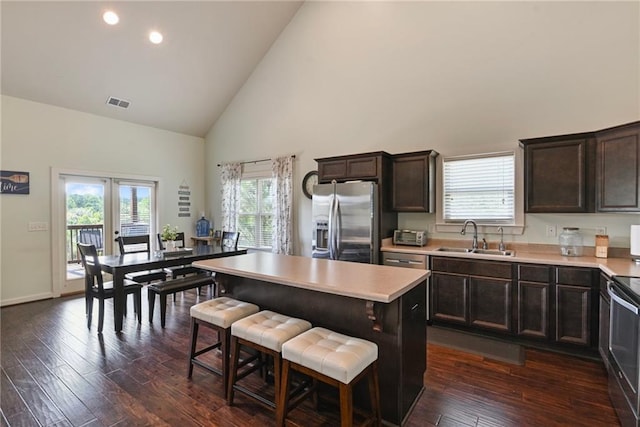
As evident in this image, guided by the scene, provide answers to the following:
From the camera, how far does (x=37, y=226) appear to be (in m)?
4.73

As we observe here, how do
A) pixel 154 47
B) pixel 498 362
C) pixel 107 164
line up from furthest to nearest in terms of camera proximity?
pixel 107 164, pixel 154 47, pixel 498 362

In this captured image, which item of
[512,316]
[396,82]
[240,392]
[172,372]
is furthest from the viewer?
[396,82]

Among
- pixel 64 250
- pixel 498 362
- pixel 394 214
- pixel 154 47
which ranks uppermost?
pixel 154 47

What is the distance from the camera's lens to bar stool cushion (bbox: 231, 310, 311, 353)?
6.47 ft

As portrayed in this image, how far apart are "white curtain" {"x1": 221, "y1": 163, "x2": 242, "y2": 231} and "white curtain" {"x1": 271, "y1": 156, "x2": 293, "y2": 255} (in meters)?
1.10

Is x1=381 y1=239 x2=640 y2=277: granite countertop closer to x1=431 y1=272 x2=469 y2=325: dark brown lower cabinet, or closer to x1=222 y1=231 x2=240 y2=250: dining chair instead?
x1=431 y1=272 x2=469 y2=325: dark brown lower cabinet

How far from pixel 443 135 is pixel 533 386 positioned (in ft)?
9.45

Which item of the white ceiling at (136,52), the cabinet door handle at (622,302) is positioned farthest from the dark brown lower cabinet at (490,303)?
the white ceiling at (136,52)

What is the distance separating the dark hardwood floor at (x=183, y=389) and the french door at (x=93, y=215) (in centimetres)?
185

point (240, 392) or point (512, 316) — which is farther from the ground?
point (512, 316)

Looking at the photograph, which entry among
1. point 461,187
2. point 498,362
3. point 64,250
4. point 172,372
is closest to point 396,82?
point 461,187

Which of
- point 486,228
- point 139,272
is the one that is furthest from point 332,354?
point 139,272

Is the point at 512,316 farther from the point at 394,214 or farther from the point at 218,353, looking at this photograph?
the point at 218,353

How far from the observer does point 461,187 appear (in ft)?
13.2
